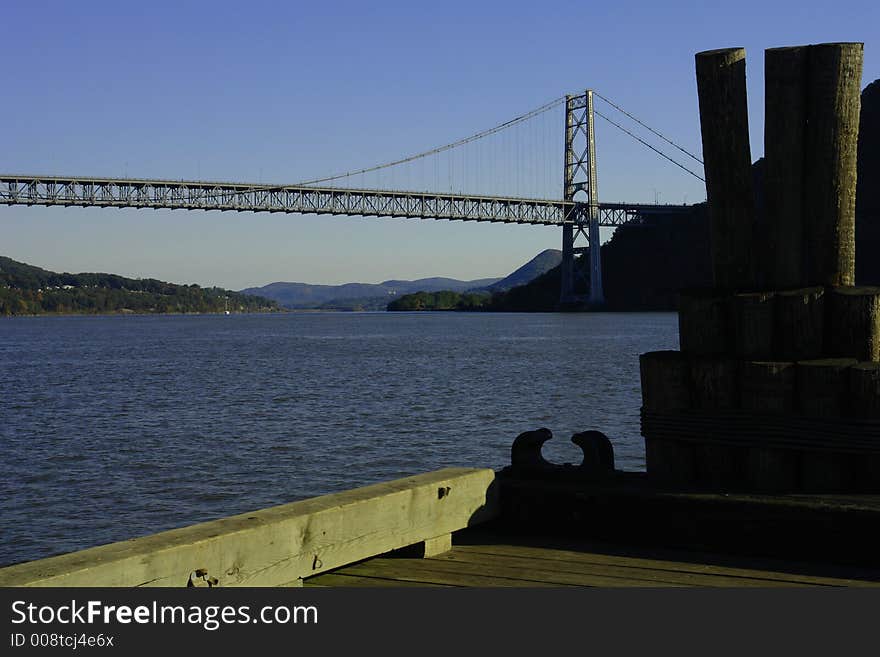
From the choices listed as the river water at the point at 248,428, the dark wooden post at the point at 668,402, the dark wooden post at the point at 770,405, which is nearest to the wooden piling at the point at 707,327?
the dark wooden post at the point at 668,402

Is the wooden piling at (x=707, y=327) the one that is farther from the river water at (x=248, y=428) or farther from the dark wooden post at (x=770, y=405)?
the river water at (x=248, y=428)

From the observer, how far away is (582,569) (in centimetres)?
398

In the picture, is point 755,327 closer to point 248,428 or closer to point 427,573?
point 427,573

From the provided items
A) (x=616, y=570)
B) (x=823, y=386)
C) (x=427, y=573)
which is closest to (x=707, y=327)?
(x=823, y=386)

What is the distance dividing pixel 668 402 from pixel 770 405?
16.0 inches

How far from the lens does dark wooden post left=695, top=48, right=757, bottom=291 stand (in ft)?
14.9

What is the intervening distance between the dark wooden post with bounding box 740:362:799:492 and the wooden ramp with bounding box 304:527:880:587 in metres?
0.34

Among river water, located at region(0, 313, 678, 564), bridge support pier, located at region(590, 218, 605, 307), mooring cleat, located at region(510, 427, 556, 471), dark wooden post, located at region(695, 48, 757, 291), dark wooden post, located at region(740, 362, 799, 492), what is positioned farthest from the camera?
bridge support pier, located at region(590, 218, 605, 307)

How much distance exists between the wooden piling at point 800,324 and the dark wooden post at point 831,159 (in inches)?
9.2

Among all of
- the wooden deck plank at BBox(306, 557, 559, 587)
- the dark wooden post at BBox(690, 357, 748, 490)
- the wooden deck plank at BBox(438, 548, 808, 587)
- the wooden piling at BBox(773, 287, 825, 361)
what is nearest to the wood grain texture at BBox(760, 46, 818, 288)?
the wooden piling at BBox(773, 287, 825, 361)

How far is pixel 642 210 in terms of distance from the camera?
10206 centimetres

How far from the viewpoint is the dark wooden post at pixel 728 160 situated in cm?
454

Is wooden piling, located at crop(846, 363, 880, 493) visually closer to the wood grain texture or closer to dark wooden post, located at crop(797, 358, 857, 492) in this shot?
dark wooden post, located at crop(797, 358, 857, 492)

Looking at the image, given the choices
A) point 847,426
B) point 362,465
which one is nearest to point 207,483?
point 362,465
